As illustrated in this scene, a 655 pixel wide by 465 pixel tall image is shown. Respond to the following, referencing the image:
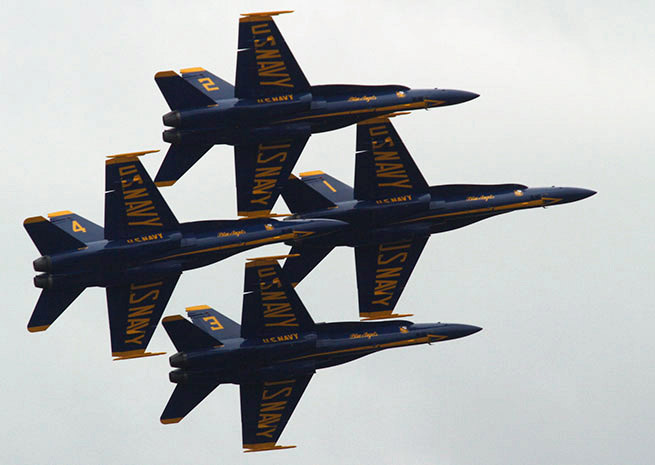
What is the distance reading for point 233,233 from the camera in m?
104

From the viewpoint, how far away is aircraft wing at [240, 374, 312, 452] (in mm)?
107750

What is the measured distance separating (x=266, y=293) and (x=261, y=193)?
5.00 m

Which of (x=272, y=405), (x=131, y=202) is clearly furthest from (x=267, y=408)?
(x=131, y=202)

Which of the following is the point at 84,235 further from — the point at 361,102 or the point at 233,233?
the point at 361,102

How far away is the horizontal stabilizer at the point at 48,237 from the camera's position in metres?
102

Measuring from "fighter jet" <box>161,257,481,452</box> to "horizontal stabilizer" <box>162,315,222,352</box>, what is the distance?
5 cm

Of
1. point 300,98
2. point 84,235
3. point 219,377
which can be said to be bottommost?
point 219,377

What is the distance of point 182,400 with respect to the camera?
106312 mm

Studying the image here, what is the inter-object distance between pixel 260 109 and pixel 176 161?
4864 mm

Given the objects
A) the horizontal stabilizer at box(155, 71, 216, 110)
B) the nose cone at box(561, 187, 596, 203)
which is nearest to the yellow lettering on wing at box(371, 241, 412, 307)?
the nose cone at box(561, 187, 596, 203)

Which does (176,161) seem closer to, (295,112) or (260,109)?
(260,109)

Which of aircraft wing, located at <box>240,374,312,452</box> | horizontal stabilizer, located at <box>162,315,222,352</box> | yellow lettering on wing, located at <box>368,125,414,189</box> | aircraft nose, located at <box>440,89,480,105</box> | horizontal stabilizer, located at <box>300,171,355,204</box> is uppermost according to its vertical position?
aircraft nose, located at <box>440,89,480,105</box>

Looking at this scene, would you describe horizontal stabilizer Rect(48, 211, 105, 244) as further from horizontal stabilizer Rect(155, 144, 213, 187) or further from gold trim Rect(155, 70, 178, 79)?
gold trim Rect(155, 70, 178, 79)

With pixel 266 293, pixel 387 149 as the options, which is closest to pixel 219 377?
pixel 266 293
